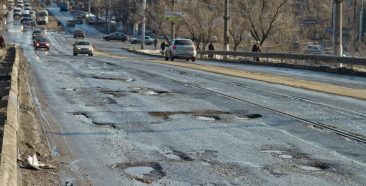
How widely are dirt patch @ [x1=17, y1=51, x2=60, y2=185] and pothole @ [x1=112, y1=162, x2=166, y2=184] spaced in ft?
2.98

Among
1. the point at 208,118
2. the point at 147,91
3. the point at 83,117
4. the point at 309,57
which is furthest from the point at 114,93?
the point at 309,57

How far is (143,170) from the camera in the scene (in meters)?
8.58

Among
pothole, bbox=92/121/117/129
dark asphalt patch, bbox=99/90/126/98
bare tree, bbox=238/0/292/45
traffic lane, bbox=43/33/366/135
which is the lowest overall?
pothole, bbox=92/121/117/129

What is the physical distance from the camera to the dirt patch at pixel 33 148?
803 centimetres

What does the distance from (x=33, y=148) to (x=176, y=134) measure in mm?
2654

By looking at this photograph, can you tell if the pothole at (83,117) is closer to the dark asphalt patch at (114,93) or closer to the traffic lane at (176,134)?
the traffic lane at (176,134)

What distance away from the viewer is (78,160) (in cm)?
923

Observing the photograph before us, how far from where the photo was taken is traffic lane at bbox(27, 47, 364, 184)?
8.95 m

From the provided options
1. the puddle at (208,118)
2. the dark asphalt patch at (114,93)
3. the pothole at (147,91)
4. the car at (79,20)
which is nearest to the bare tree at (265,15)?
the pothole at (147,91)

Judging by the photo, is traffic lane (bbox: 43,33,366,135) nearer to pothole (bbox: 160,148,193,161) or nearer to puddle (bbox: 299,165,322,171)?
puddle (bbox: 299,165,322,171)

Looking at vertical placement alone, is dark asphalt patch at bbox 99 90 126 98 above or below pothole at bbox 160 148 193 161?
above

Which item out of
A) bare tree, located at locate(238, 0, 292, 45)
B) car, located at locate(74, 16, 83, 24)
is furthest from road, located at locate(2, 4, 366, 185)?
car, located at locate(74, 16, 83, 24)

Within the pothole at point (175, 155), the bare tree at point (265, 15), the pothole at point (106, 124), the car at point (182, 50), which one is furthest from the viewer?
the bare tree at point (265, 15)

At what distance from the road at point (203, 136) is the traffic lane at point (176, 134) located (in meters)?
0.02
